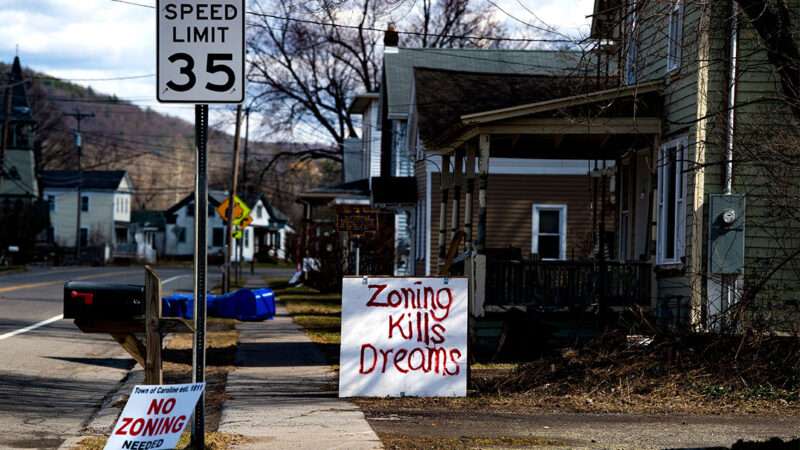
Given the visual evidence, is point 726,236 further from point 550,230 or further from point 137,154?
point 137,154

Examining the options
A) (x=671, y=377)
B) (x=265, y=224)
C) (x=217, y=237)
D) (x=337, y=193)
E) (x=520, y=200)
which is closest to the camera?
(x=671, y=377)

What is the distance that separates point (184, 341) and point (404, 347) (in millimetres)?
9530

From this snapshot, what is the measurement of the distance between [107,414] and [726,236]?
Answer: 856 centimetres

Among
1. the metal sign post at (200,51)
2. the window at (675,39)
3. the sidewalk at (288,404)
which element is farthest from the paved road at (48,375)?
the window at (675,39)

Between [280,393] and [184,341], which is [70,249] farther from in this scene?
[280,393]

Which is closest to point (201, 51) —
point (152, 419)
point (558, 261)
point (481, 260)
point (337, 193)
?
point (152, 419)

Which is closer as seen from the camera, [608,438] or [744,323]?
[608,438]

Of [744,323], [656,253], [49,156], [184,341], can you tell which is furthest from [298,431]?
[49,156]

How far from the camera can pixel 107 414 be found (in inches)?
458

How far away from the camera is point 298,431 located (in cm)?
994

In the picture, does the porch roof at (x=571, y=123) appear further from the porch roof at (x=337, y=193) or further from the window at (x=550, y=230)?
the porch roof at (x=337, y=193)

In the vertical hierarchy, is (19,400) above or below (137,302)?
below

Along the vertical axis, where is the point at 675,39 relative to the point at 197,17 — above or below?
above

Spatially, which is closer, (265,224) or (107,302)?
(107,302)
